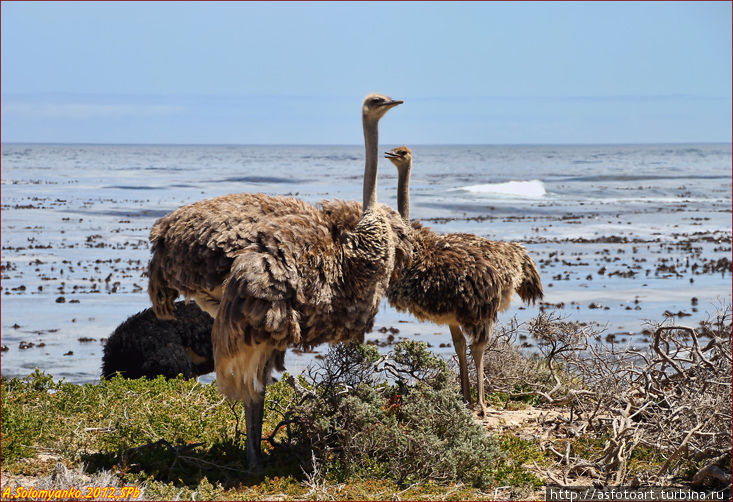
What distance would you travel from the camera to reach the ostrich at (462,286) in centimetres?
724

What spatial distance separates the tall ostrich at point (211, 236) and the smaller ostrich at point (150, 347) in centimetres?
217

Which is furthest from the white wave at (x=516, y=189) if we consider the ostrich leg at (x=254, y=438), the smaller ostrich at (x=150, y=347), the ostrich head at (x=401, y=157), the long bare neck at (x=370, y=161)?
the ostrich leg at (x=254, y=438)

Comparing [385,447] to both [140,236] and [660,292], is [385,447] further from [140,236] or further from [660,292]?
[140,236]

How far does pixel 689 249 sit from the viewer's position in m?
21.3

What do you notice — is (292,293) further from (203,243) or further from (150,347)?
(150,347)

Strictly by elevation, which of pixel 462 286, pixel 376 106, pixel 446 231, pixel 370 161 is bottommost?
pixel 446 231

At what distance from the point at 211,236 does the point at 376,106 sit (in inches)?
60.7

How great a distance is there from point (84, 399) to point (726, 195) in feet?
140

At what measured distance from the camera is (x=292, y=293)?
17.5 ft

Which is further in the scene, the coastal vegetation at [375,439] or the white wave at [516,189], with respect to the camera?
the white wave at [516,189]

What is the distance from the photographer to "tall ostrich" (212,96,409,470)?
17.2 ft

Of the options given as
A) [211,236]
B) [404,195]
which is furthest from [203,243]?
[404,195]

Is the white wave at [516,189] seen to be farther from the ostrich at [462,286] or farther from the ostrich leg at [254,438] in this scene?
the ostrich leg at [254,438]

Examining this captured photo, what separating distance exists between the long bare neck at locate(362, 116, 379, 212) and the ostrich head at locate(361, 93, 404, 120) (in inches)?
1.6
